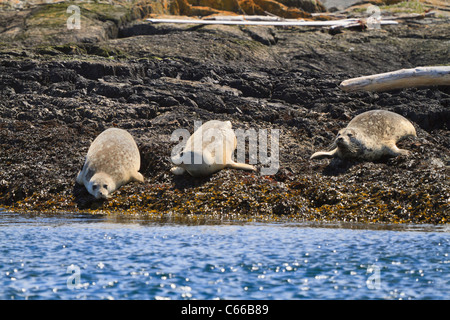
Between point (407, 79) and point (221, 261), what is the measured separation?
11616mm

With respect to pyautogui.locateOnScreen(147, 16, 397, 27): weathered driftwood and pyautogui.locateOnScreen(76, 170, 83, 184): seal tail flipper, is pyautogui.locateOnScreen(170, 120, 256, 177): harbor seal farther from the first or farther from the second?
pyautogui.locateOnScreen(147, 16, 397, 27): weathered driftwood

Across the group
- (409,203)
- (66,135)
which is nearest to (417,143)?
(409,203)

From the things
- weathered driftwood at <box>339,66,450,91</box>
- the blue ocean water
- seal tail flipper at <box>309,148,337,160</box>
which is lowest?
the blue ocean water

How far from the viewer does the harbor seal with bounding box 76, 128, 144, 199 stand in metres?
11.1

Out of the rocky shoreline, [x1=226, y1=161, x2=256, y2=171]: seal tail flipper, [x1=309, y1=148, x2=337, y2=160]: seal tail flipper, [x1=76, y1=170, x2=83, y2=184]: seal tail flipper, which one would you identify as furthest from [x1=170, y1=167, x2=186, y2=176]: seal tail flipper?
[x1=309, y1=148, x2=337, y2=160]: seal tail flipper

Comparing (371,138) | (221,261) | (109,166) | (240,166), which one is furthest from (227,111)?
(221,261)

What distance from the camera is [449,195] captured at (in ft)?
31.7

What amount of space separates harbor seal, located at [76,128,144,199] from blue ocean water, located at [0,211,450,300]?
2.22 meters

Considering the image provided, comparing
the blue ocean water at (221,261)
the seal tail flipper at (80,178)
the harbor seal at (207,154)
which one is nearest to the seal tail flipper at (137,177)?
the harbor seal at (207,154)

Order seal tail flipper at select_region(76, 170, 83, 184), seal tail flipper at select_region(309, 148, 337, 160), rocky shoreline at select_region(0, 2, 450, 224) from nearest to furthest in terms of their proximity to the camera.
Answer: rocky shoreline at select_region(0, 2, 450, 224), seal tail flipper at select_region(76, 170, 83, 184), seal tail flipper at select_region(309, 148, 337, 160)

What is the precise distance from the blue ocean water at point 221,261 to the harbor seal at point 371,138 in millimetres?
3042

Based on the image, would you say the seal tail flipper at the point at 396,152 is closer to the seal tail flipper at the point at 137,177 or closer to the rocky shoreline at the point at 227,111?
the rocky shoreline at the point at 227,111

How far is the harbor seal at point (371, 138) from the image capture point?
11648 mm

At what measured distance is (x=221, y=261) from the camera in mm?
6453
